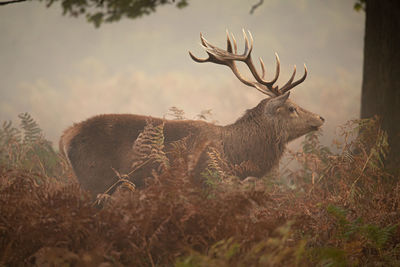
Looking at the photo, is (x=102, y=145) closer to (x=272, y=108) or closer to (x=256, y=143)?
(x=256, y=143)

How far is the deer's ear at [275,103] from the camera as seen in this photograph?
428 centimetres

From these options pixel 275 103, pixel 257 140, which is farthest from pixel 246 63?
pixel 257 140

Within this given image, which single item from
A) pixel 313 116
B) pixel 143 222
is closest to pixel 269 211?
pixel 143 222

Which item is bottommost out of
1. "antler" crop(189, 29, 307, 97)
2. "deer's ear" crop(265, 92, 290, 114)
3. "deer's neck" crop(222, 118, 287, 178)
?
"deer's neck" crop(222, 118, 287, 178)

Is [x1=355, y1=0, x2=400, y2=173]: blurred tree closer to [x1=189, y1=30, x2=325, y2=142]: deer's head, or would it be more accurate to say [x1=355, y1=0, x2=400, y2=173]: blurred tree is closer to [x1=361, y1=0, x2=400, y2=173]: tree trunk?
[x1=361, y1=0, x2=400, y2=173]: tree trunk

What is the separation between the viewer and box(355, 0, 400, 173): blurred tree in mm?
4801

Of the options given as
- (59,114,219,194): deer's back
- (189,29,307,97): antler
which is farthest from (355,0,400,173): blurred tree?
(59,114,219,194): deer's back

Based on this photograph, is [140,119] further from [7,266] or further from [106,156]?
[7,266]

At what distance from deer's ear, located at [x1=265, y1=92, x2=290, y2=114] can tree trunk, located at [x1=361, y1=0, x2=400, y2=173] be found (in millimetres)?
1605

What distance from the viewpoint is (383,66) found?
5.01 metres

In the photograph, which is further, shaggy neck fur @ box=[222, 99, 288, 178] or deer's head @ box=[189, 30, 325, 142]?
deer's head @ box=[189, 30, 325, 142]

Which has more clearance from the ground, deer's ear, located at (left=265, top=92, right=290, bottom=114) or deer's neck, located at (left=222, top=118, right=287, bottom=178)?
deer's ear, located at (left=265, top=92, right=290, bottom=114)

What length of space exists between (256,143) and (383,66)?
2.33 meters

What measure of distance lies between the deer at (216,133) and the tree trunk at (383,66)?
1.03m
